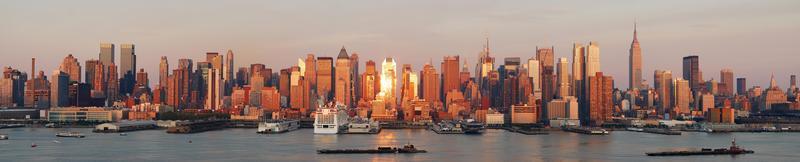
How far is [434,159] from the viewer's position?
67.8 metres

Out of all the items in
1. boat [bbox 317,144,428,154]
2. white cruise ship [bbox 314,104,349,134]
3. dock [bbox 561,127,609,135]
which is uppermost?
white cruise ship [bbox 314,104,349,134]

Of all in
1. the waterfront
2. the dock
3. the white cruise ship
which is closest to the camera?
the waterfront

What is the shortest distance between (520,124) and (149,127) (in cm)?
6556

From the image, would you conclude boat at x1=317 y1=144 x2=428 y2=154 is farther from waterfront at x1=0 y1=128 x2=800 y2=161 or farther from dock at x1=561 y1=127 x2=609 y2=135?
dock at x1=561 y1=127 x2=609 y2=135

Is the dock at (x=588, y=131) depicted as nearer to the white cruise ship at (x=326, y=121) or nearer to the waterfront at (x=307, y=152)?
the white cruise ship at (x=326, y=121)

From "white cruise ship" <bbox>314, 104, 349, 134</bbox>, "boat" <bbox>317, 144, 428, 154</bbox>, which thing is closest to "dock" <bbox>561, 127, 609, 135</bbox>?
"white cruise ship" <bbox>314, 104, 349, 134</bbox>

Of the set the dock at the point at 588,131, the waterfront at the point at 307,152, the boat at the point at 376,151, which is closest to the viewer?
the waterfront at the point at 307,152

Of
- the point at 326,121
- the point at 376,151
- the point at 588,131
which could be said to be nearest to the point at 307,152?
the point at 376,151

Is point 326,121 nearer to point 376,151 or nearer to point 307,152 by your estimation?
point 307,152

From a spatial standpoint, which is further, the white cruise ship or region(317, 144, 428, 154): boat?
the white cruise ship

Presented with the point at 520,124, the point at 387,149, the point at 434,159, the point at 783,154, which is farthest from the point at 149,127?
the point at 783,154

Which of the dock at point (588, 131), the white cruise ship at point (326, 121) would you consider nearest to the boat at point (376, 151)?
the white cruise ship at point (326, 121)

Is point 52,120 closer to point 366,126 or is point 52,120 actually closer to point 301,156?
point 366,126

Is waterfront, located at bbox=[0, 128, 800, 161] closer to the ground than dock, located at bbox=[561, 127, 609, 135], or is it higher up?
higher up
